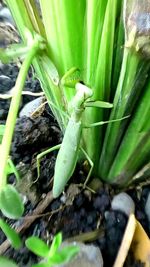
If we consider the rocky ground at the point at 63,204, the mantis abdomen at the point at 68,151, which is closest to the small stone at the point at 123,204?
the rocky ground at the point at 63,204

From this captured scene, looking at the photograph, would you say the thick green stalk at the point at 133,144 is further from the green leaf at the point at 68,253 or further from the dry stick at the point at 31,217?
the green leaf at the point at 68,253

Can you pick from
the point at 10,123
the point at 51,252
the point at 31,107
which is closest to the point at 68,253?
the point at 51,252

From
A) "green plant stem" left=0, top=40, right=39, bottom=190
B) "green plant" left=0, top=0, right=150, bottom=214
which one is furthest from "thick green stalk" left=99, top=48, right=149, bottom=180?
"green plant stem" left=0, top=40, right=39, bottom=190

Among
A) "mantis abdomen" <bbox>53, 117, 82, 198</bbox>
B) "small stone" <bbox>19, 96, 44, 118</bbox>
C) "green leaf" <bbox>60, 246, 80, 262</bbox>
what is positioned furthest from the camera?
"small stone" <bbox>19, 96, 44, 118</bbox>

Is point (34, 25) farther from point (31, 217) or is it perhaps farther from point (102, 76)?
point (31, 217)

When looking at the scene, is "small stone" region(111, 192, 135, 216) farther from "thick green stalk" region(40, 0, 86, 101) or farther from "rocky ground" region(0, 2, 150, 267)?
"thick green stalk" region(40, 0, 86, 101)

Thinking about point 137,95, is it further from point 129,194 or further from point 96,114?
point 129,194
